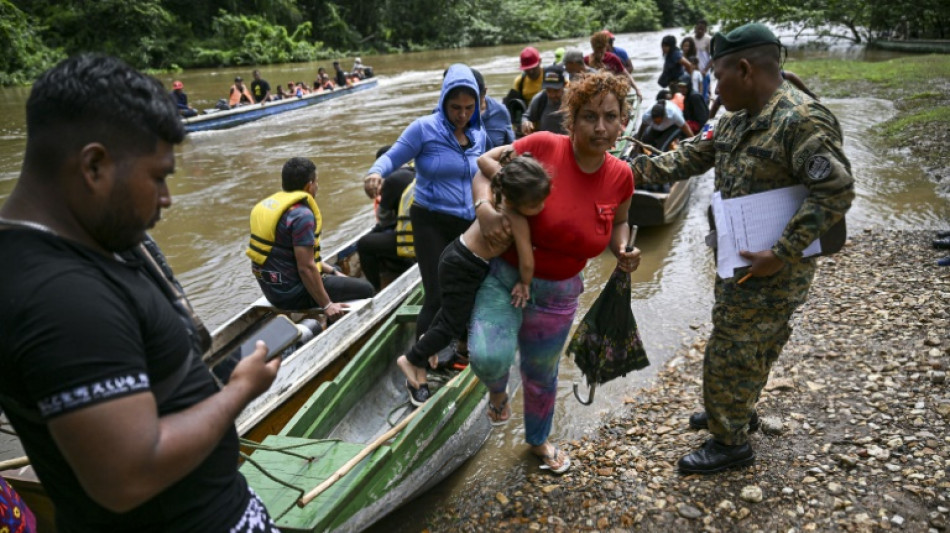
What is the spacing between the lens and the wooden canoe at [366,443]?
9.42 ft

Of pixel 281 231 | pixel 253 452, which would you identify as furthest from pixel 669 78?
pixel 253 452

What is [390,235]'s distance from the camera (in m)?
5.46

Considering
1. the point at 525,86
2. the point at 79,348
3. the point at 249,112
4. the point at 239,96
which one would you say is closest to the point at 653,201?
the point at 525,86

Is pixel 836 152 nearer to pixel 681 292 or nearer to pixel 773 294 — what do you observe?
pixel 773 294

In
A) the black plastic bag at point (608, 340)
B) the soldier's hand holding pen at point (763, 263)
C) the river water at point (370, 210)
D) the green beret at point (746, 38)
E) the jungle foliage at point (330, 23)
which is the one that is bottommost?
the river water at point (370, 210)

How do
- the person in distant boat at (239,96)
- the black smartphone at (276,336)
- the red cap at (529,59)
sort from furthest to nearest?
the person in distant boat at (239,96), the red cap at (529,59), the black smartphone at (276,336)

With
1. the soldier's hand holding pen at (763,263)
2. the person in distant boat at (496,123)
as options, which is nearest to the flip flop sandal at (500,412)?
the soldier's hand holding pen at (763,263)

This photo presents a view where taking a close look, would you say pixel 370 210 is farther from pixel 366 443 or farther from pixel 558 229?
pixel 558 229

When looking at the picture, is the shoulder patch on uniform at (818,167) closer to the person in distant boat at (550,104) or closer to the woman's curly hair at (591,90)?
the woman's curly hair at (591,90)

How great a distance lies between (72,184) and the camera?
121 centimetres

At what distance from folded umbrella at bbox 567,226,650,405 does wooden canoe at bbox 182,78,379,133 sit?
1447 cm

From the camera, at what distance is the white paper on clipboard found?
278cm

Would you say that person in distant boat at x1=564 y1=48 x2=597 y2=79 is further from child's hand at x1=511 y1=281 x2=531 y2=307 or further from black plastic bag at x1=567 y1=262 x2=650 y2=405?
child's hand at x1=511 y1=281 x2=531 y2=307

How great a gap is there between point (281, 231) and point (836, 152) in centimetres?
343
